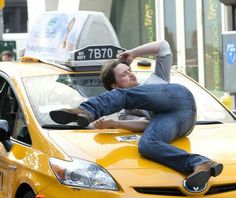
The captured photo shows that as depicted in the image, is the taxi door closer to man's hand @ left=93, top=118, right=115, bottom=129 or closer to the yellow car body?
the yellow car body

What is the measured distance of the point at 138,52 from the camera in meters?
5.85

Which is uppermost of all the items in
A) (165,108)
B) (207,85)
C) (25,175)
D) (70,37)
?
(70,37)

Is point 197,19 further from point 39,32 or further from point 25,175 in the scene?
point 25,175

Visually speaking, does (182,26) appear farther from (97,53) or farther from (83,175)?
(83,175)

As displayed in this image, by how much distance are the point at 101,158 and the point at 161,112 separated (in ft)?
2.18

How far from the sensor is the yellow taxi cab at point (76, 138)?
456 centimetres

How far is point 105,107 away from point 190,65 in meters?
11.8

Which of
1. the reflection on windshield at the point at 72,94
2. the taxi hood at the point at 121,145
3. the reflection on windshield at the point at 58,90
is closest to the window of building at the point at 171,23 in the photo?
the reflection on windshield at the point at 72,94

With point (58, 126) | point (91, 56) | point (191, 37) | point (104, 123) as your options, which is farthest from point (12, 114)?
point (191, 37)

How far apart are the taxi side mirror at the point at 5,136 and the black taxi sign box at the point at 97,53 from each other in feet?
3.40

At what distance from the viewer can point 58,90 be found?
5852 mm

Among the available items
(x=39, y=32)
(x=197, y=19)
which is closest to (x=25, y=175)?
(x=39, y=32)

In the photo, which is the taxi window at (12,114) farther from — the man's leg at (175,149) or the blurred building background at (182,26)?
the blurred building background at (182,26)

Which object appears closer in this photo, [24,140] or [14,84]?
[24,140]
